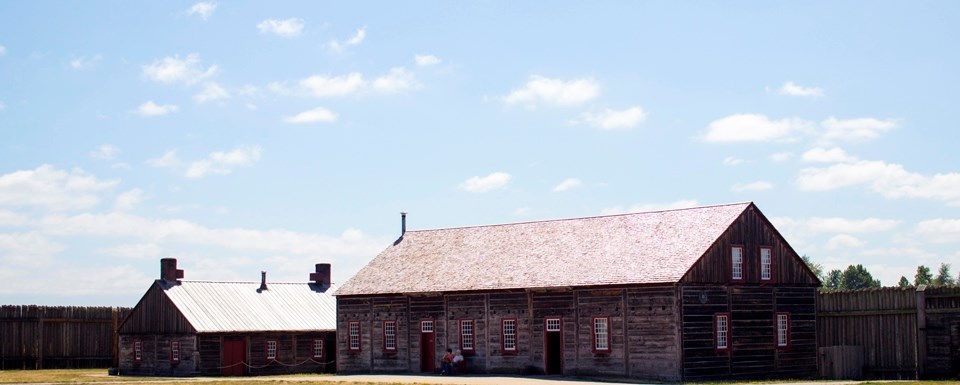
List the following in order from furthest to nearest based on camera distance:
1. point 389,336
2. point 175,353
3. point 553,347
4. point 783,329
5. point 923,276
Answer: point 923,276
point 175,353
point 389,336
point 553,347
point 783,329

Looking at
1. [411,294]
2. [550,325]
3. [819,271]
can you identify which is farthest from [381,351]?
[819,271]

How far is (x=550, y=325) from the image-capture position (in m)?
48.8

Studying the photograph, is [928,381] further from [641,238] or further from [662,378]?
[641,238]

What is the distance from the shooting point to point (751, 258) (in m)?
47.1

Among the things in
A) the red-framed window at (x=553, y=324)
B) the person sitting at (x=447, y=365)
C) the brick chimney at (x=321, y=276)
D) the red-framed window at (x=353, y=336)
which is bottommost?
the person sitting at (x=447, y=365)

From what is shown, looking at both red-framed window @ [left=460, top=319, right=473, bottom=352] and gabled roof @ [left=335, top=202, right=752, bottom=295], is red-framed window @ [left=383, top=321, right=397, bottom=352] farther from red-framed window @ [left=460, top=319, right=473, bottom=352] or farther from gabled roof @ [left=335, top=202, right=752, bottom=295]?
red-framed window @ [left=460, top=319, right=473, bottom=352]

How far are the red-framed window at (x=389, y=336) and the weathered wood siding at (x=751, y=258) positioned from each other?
50.2 feet

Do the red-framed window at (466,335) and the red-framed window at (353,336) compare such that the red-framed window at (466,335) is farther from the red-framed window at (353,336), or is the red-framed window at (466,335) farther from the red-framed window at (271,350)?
the red-framed window at (271,350)

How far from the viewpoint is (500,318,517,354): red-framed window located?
50.0 meters

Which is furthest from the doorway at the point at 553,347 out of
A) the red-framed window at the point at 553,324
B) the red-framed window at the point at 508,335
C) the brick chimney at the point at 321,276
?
the brick chimney at the point at 321,276

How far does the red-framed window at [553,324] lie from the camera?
48569mm

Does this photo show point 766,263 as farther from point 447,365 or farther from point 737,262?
point 447,365

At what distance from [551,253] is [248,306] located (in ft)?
58.6

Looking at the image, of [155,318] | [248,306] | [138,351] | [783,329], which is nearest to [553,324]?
[783,329]
